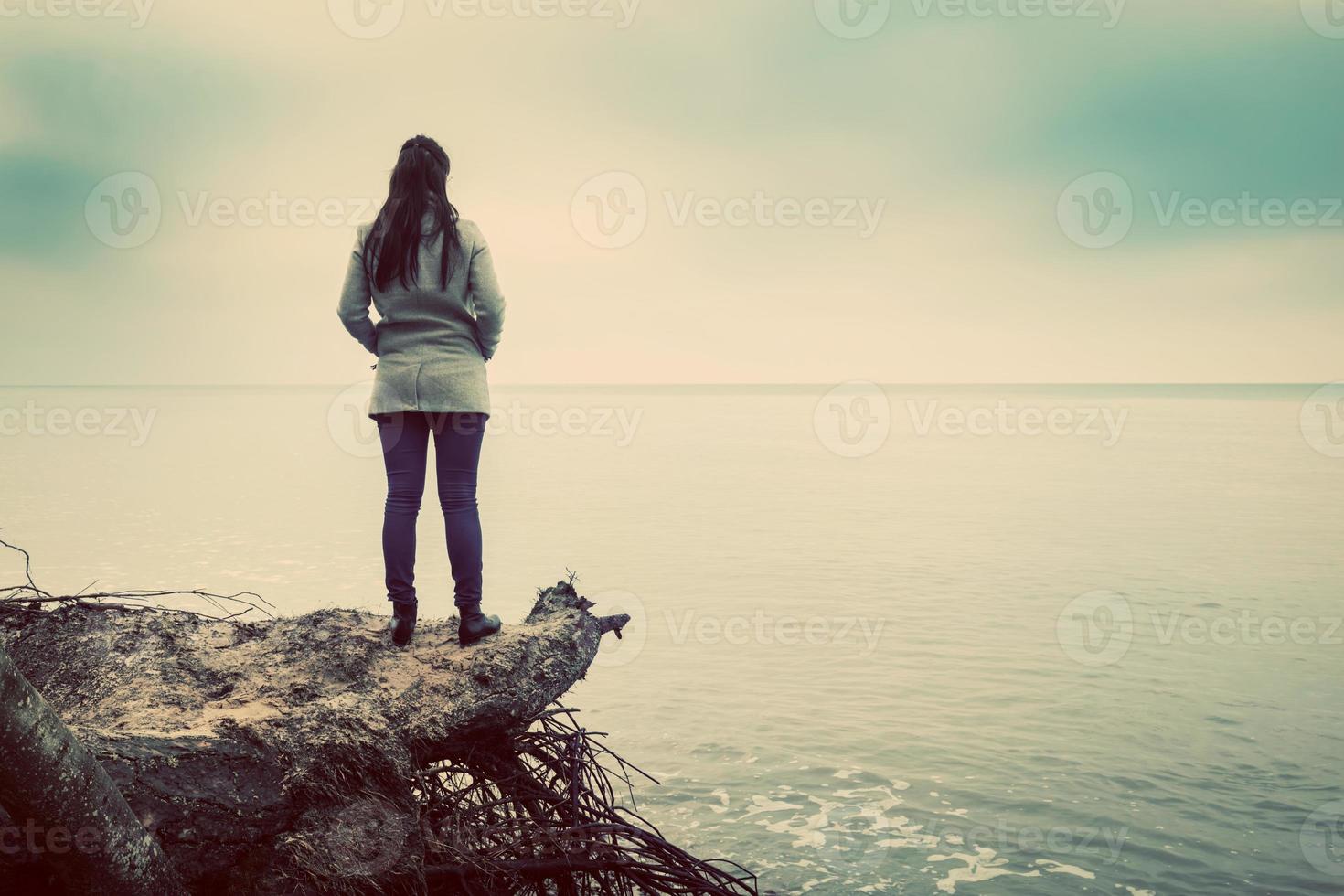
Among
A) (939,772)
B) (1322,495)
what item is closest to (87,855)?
(939,772)

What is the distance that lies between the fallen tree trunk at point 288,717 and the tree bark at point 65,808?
11.3 inches

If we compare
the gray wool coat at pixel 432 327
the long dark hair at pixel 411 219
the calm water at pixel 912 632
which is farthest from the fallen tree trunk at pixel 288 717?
the calm water at pixel 912 632

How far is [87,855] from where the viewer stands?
270 cm

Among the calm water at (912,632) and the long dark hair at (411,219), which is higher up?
the long dark hair at (411,219)

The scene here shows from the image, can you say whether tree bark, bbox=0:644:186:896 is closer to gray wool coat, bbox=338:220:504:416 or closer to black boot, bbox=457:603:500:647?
black boot, bbox=457:603:500:647

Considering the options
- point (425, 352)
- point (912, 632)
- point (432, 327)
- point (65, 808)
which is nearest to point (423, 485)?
point (425, 352)

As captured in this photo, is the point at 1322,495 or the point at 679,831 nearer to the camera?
the point at 679,831

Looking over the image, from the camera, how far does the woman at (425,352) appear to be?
4.45 meters

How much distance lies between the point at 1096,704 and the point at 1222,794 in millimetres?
2228

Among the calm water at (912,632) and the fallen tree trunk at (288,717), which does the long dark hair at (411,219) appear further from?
the calm water at (912,632)

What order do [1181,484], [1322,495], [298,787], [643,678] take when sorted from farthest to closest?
[1181,484] → [1322,495] → [643,678] → [298,787]

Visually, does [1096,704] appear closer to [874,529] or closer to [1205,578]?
[1205,578]

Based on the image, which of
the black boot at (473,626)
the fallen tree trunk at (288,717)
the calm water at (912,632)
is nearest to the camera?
the fallen tree trunk at (288,717)

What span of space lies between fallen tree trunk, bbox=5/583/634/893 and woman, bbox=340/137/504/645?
0.34 m
